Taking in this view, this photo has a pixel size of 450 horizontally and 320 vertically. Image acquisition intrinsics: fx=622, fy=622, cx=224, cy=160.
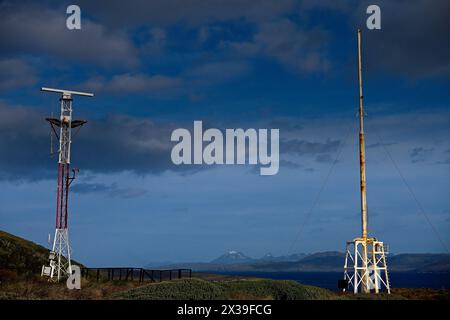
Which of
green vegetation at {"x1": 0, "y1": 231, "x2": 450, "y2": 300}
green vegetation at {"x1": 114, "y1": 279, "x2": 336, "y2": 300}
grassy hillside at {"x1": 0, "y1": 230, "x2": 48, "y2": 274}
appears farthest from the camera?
grassy hillside at {"x1": 0, "y1": 230, "x2": 48, "y2": 274}

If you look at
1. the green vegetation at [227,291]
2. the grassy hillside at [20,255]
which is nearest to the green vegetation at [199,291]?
the green vegetation at [227,291]

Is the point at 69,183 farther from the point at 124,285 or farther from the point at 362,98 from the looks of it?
the point at 362,98

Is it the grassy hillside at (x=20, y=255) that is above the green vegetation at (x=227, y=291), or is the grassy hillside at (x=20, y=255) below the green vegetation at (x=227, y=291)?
above

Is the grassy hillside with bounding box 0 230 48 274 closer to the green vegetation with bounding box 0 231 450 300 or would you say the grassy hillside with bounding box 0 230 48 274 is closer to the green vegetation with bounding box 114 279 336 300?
the green vegetation with bounding box 0 231 450 300

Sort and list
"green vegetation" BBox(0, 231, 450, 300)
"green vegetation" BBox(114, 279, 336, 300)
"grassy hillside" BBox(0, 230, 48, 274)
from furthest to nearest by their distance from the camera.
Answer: "grassy hillside" BBox(0, 230, 48, 274) < "green vegetation" BBox(0, 231, 450, 300) < "green vegetation" BBox(114, 279, 336, 300)

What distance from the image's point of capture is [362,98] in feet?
147

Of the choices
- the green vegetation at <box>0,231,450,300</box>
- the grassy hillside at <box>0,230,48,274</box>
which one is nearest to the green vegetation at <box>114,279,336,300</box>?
the green vegetation at <box>0,231,450,300</box>

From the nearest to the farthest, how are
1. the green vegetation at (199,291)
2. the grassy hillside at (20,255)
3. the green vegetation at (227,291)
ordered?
the green vegetation at (227,291), the green vegetation at (199,291), the grassy hillside at (20,255)

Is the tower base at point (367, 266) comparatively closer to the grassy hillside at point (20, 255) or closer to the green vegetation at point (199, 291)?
the green vegetation at point (199, 291)

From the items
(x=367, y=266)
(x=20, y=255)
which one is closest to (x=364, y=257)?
(x=367, y=266)

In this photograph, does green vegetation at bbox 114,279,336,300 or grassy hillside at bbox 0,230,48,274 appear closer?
green vegetation at bbox 114,279,336,300

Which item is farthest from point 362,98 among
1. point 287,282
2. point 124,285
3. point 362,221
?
point 124,285

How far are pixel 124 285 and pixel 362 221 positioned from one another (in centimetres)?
1800

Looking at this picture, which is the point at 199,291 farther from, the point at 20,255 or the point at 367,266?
the point at 20,255
